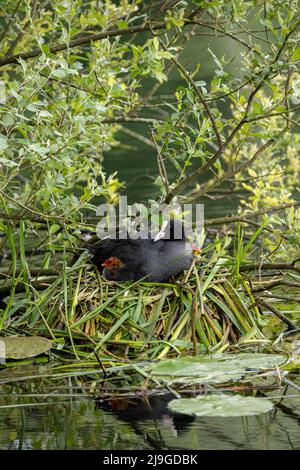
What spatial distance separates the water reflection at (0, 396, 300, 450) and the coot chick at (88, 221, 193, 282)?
114cm

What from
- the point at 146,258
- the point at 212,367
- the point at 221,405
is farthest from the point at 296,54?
the point at 221,405

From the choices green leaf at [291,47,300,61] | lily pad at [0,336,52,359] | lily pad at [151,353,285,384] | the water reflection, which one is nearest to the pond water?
the water reflection

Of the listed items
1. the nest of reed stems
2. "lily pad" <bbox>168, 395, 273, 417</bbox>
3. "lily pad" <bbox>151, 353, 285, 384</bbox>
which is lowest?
"lily pad" <bbox>168, 395, 273, 417</bbox>

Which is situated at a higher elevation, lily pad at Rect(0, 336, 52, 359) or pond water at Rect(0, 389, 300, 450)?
lily pad at Rect(0, 336, 52, 359)

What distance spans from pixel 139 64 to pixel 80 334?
5.37 feet

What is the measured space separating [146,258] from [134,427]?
153cm

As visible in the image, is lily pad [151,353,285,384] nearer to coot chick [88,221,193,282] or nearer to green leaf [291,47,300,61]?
coot chick [88,221,193,282]

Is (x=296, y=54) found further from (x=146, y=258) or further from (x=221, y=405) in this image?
(x=221, y=405)

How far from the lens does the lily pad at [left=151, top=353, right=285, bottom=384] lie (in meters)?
4.41

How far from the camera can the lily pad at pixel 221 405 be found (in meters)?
3.92

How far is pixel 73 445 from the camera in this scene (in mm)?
3752

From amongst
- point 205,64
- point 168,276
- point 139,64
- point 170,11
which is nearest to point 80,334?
point 168,276

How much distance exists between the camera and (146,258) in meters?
5.31

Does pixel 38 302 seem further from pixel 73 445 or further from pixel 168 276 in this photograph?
pixel 73 445
